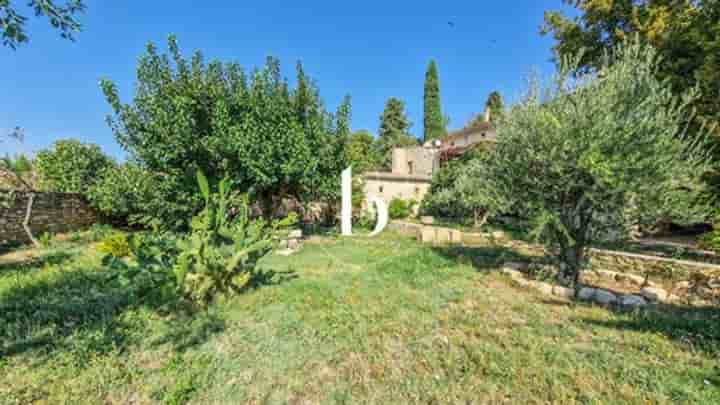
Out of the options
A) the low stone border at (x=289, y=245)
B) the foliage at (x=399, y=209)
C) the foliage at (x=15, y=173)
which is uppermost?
the foliage at (x=15, y=173)

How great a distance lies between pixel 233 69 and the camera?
8961 millimetres

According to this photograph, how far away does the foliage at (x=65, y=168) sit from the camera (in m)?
11.7

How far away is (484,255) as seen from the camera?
25.1 feet

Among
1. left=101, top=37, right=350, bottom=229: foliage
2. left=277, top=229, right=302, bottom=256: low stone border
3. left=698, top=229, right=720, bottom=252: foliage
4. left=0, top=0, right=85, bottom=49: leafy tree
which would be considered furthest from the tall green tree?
left=0, top=0, right=85, bottom=49: leafy tree

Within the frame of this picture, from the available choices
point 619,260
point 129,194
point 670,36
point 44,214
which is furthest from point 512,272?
point 44,214

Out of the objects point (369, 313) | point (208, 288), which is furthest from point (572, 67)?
point (208, 288)

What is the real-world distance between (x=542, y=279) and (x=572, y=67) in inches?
150

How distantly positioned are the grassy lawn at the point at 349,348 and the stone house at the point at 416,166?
40.7 ft

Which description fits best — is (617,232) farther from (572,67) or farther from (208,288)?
(208,288)

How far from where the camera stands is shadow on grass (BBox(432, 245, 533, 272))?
6.61 meters

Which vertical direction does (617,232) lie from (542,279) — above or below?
above

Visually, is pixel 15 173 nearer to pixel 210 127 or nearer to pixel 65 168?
pixel 65 168

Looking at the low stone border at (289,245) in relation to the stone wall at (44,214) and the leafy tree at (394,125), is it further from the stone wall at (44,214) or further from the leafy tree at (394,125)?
the leafy tree at (394,125)

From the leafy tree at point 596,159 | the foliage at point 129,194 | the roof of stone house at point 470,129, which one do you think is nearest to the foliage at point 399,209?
the roof of stone house at point 470,129
